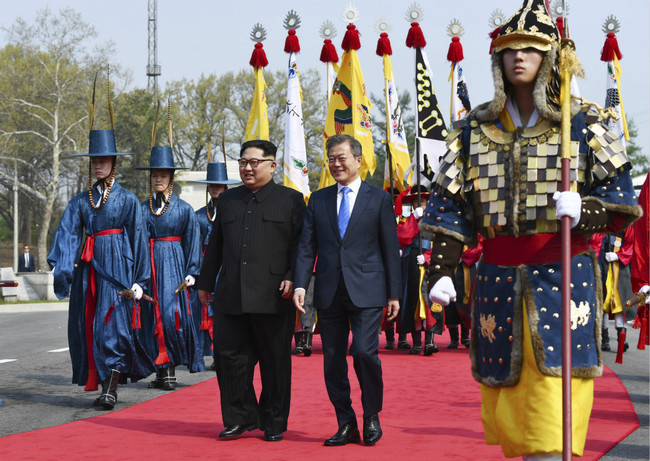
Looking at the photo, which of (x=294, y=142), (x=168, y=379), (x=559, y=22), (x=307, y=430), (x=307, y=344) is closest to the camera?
(x=559, y=22)

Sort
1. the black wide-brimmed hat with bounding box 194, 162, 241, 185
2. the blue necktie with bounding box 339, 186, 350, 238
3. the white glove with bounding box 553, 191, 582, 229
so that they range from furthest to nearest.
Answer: the black wide-brimmed hat with bounding box 194, 162, 241, 185
the blue necktie with bounding box 339, 186, 350, 238
the white glove with bounding box 553, 191, 582, 229

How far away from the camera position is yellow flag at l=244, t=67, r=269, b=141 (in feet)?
45.4

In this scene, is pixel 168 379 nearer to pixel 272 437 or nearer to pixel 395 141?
pixel 272 437

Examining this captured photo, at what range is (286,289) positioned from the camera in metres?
6.77

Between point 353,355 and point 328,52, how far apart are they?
8569mm

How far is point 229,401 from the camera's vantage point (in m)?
6.80

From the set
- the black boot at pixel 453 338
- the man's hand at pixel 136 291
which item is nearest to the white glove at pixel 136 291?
the man's hand at pixel 136 291

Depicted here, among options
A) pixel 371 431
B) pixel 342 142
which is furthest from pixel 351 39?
pixel 371 431

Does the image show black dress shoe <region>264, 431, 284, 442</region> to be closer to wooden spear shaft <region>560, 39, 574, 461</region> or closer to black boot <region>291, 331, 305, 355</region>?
wooden spear shaft <region>560, 39, 574, 461</region>

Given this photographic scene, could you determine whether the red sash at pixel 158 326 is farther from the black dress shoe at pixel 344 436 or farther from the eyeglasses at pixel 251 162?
the black dress shoe at pixel 344 436

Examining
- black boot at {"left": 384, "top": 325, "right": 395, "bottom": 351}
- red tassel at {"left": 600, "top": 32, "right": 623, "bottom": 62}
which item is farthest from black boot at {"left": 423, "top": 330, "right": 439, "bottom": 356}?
red tassel at {"left": 600, "top": 32, "right": 623, "bottom": 62}

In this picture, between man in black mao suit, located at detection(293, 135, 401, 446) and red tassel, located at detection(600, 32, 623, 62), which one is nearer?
man in black mao suit, located at detection(293, 135, 401, 446)

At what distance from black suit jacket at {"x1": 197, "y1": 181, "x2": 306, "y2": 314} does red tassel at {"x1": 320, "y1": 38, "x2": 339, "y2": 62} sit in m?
7.66

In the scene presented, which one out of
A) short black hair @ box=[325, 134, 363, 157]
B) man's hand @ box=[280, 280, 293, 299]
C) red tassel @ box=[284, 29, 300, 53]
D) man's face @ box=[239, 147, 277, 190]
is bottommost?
man's hand @ box=[280, 280, 293, 299]
